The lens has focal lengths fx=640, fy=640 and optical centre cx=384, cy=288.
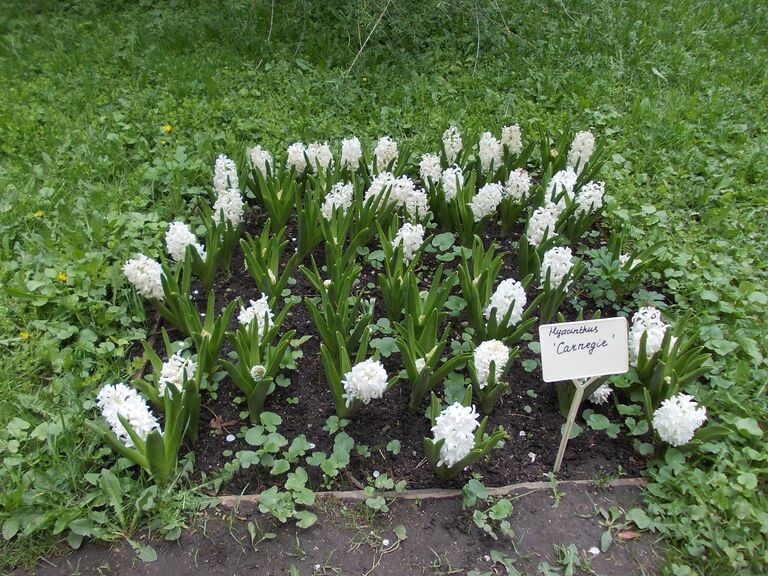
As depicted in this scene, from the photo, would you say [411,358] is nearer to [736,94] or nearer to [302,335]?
[302,335]

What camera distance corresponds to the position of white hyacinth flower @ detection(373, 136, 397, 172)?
11.3ft

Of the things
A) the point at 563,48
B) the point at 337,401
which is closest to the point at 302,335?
the point at 337,401

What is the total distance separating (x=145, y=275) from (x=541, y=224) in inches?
69.3

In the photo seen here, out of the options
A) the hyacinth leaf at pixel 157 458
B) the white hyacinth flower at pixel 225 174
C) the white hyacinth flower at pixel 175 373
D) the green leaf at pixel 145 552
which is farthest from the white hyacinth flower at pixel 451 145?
the green leaf at pixel 145 552

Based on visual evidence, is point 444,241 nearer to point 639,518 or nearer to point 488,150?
point 488,150

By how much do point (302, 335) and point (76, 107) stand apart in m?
2.74

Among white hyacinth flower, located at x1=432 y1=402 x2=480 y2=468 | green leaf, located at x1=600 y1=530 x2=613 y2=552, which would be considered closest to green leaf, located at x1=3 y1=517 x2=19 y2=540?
white hyacinth flower, located at x1=432 y1=402 x2=480 y2=468

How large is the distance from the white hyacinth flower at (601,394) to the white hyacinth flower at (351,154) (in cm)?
175

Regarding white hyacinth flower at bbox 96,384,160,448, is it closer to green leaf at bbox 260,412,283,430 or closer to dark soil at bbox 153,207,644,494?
dark soil at bbox 153,207,644,494

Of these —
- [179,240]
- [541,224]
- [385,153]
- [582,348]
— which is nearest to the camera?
[582,348]

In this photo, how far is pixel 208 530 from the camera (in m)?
2.10

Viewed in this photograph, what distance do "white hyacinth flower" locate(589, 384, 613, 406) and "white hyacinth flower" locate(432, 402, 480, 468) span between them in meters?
0.64

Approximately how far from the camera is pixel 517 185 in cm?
324

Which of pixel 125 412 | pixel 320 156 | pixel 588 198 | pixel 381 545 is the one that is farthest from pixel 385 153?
pixel 381 545
